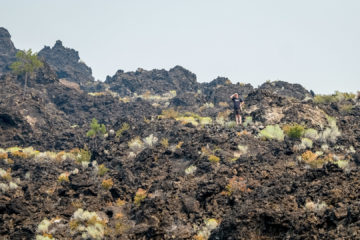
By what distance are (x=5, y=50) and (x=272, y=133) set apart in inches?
3300

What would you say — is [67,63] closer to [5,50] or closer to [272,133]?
[5,50]

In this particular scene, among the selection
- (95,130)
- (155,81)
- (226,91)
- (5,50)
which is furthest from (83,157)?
(5,50)

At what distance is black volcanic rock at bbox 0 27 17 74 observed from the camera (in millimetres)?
85875

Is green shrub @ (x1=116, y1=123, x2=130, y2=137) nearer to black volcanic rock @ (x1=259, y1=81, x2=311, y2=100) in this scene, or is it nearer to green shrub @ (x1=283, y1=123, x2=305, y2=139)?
green shrub @ (x1=283, y1=123, x2=305, y2=139)

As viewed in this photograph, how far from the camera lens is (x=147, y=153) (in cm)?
2106

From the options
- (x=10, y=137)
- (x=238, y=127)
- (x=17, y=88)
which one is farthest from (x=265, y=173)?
(x=17, y=88)

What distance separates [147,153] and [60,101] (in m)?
35.7

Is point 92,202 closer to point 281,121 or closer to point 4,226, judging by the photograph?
point 4,226

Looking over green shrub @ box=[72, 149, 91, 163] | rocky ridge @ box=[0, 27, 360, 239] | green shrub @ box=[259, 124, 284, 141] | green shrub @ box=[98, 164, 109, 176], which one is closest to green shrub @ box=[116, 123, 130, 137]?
rocky ridge @ box=[0, 27, 360, 239]

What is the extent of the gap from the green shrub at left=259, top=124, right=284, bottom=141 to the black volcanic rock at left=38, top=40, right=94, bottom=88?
71.6m

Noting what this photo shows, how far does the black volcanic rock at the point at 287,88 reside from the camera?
50341mm

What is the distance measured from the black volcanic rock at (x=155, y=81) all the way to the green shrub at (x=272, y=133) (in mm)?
Answer: 48536

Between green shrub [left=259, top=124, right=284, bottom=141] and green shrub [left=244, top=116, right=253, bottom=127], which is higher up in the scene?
green shrub [left=244, top=116, right=253, bottom=127]

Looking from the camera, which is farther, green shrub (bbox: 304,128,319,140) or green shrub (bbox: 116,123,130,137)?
green shrub (bbox: 116,123,130,137)
